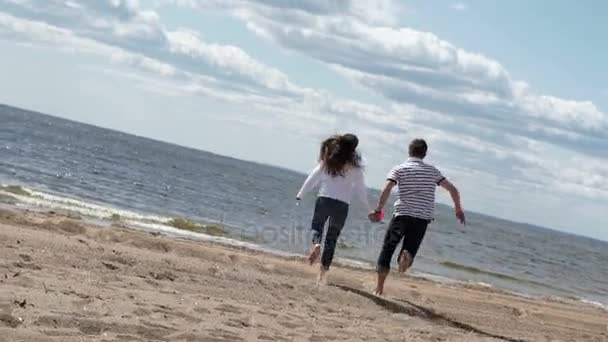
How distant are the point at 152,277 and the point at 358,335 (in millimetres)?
2094

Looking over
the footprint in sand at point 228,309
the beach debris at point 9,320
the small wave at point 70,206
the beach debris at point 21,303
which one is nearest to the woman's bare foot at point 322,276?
the footprint in sand at point 228,309

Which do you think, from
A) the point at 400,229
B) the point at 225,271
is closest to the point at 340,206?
the point at 400,229

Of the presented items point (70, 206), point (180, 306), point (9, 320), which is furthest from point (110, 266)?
point (70, 206)

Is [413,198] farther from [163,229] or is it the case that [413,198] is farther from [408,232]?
[163,229]

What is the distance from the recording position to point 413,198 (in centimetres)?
864

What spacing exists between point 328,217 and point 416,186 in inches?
42.0

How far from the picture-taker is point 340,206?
8828 mm

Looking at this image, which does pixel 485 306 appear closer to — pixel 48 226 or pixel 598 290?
pixel 48 226

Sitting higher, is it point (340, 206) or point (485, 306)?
point (340, 206)

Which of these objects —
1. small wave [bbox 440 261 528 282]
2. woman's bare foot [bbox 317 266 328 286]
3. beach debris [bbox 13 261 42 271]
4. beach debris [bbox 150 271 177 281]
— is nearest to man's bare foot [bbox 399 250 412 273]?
woman's bare foot [bbox 317 266 328 286]

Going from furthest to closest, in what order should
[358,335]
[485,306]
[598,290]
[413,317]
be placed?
[598,290]
[485,306]
[413,317]
[358,335]

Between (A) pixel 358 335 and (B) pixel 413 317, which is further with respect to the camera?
(B) pixel 413 317

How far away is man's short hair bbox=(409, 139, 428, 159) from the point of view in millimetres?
8688

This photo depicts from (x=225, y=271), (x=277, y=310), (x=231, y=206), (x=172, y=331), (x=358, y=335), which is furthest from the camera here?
(x=231, y=206)
